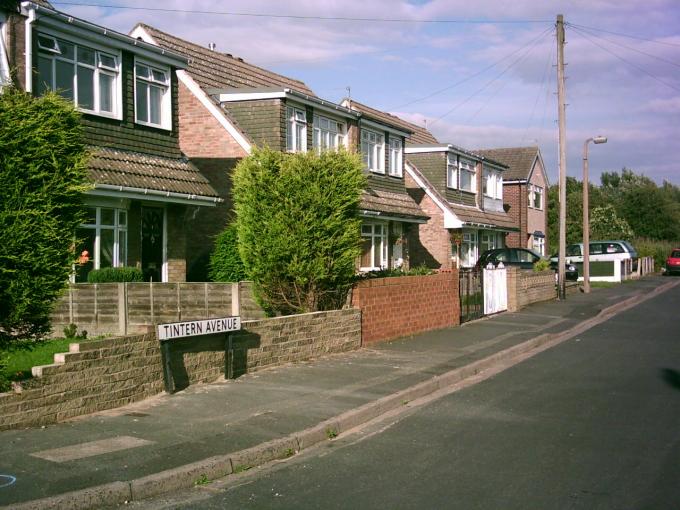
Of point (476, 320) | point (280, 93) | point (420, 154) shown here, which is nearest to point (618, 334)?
point (476, 320)

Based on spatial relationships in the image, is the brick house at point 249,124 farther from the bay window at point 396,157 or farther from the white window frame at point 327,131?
the bay window at point 396,157

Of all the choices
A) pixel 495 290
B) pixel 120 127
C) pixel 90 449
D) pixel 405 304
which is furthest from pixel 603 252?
pixel 90 449

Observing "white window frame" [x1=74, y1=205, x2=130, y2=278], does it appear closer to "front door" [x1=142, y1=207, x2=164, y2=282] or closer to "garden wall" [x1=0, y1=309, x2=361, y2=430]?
"front door" [x1=142, y1=207, x2=164, y2=282]

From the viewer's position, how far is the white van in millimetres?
39812

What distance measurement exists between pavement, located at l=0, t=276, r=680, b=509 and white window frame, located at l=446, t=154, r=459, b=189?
20113 millimetres

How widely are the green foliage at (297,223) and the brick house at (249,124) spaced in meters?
6.86

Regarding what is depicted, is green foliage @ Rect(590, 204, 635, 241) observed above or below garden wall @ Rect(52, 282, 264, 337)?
above

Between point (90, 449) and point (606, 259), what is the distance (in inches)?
1463

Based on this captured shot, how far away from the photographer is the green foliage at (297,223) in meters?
13.8

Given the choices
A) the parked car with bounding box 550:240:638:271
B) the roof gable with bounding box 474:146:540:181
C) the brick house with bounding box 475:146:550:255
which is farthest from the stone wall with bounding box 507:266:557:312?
the roof gable with bounding box 474:146:540:181

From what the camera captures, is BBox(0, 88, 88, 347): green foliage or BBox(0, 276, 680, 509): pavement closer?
BBox(0, 276, 680, 509): pavement

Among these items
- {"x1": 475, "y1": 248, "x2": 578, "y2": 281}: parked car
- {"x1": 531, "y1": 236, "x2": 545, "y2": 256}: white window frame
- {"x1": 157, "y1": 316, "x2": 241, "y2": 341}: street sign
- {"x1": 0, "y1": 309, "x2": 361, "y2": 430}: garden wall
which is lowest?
{"x1": 0, "y1": 309, "x2": 361, "y2": 430}: garden wall

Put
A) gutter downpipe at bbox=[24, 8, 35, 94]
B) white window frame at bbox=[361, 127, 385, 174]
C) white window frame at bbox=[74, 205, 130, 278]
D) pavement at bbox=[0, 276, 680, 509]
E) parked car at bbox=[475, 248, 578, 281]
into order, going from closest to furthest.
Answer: pavement at bbox=[0, 276, 680, 509], gutter downpipe at bbox=[24, 8, 35, 94], white window frame at bbox=[74, 205, 130, 278], white window frame at bbox=[361, 127, 385, 174], parked car at bbox=[475, 248, 578, 281]

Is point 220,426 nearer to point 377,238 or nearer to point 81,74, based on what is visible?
point 81,74
